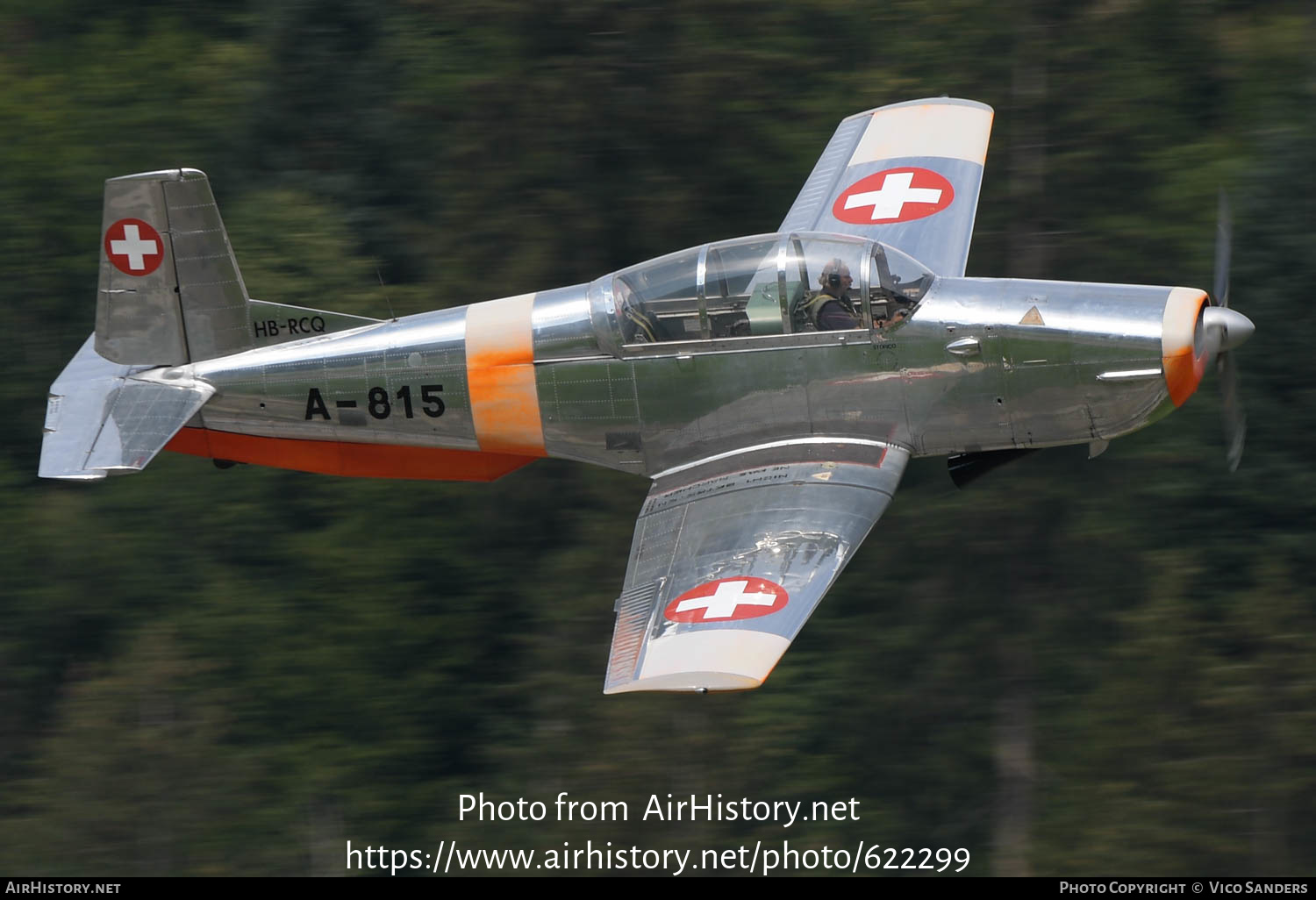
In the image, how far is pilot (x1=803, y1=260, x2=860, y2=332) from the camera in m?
11.8

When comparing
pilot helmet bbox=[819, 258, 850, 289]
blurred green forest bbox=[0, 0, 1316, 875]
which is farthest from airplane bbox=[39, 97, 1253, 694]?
blurred green forest bbox=[0, 0, 1316, 875]

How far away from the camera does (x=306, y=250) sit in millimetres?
20141

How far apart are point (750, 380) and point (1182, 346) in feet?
9.02

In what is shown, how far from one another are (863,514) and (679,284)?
1975mm

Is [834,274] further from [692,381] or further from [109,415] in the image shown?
[109,415]

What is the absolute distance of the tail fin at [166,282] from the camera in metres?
12.9

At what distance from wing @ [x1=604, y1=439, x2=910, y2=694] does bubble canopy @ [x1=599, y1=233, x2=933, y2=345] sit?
85cm

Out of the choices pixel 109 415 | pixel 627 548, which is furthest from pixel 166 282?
pixel 627 548

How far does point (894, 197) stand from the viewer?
13.7 metres

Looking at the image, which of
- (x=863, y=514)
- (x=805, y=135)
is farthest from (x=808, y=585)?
(x=805, y=135)

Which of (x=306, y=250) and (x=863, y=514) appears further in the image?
(x=306, y=250)

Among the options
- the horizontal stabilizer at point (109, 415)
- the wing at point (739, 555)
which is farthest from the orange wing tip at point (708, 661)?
the horizontal stabilizer at point (109, 415)
